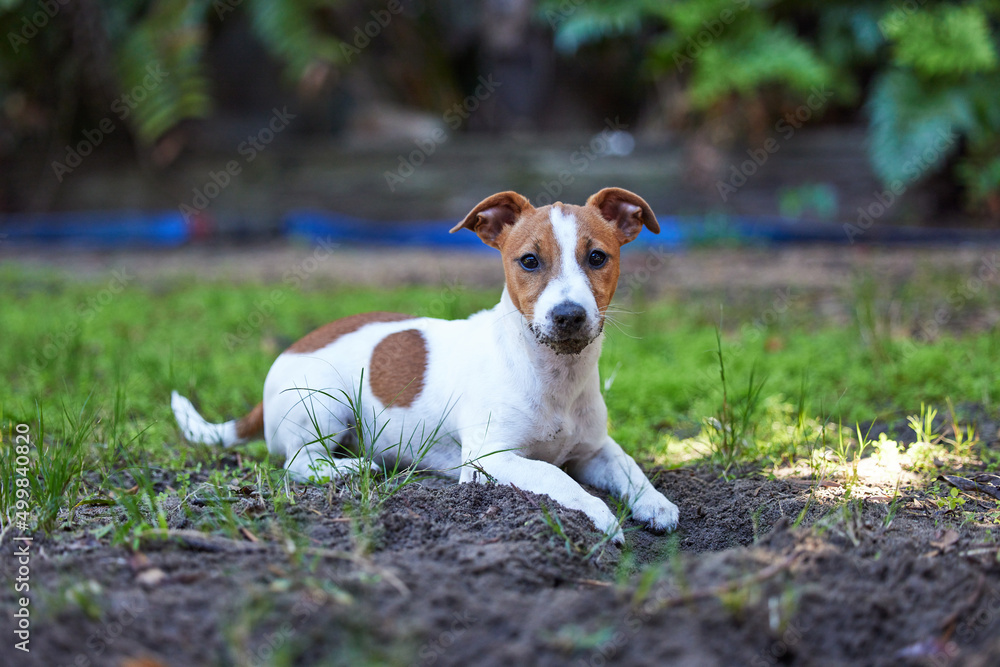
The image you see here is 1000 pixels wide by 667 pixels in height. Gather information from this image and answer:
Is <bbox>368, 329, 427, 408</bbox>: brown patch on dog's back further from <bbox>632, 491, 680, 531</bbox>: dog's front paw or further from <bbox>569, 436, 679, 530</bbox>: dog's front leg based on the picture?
<bbox>632, 491, 680, 531</bbox>: dog's front paw

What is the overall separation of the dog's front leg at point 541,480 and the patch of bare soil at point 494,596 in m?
0.14

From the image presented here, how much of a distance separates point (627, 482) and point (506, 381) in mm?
575

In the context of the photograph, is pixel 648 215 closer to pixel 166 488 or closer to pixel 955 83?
pixel 166 488

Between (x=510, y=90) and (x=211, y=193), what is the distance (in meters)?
4.21

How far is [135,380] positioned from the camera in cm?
488

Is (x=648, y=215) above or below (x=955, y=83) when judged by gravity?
below

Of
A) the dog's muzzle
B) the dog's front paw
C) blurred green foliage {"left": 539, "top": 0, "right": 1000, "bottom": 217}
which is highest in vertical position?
blurred green foliage {"left": 539, "top": 0, "right": 1000, "bottom": 217}

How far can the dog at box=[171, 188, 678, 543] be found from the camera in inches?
116

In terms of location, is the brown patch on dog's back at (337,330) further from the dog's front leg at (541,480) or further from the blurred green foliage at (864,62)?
the blurred green foliage at (864,62)

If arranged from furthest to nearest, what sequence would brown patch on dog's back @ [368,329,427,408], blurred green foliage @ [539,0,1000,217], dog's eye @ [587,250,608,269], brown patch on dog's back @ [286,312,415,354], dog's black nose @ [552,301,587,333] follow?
blurred green foliage @ [539,0,1000,217] < brown patch on dog's back @ [286,312,415,354] < brown patch on dog's back @ [368,329,427,408] < dog's eye @ [587,250,608,269] < dog's black nose @ [552,301,587,333]

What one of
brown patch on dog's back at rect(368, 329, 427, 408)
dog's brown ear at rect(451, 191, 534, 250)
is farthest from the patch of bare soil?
dog's brown ear at rect(451, 191, 534, 250)

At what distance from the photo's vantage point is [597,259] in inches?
123

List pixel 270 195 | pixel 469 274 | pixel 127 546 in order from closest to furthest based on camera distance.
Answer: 1. pixel 127 546
2. pixel 469 274
3. pixel 270 195

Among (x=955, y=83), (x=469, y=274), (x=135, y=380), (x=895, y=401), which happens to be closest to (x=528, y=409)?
(x=895, y=401)
